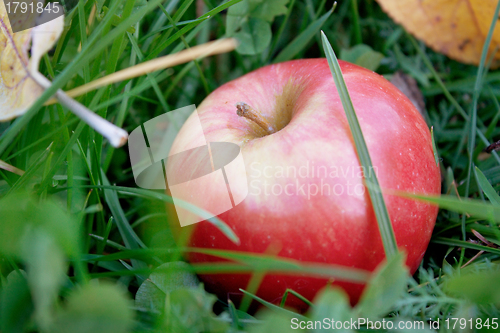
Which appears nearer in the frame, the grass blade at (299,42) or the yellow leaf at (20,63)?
the yellow leaf at (20,63)

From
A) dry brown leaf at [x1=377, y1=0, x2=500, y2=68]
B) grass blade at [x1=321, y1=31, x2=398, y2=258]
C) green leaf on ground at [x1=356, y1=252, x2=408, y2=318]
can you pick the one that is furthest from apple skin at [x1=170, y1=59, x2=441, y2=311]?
dry brown leaf at [x1=377, y1=0, x2=500, y2=68]

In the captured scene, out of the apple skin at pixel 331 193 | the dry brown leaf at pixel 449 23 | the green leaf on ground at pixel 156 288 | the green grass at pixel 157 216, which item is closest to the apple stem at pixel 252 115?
the apple skin at pixel 331 193

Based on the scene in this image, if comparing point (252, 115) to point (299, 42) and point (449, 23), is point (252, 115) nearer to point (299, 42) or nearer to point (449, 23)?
point (299, 42)

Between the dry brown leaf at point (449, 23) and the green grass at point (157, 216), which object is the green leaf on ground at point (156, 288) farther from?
the dry brown leaf at point (449, 23)

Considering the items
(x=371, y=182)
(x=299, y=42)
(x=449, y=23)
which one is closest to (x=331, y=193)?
(x=371, y=182)

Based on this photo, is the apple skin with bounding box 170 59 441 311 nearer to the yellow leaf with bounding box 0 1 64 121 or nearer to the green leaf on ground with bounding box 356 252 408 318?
the green leaf on ground with bounding box 356 252 408 318

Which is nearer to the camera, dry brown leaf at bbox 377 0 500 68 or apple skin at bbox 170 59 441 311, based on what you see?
apple skin at bbox 170 59 441 311
